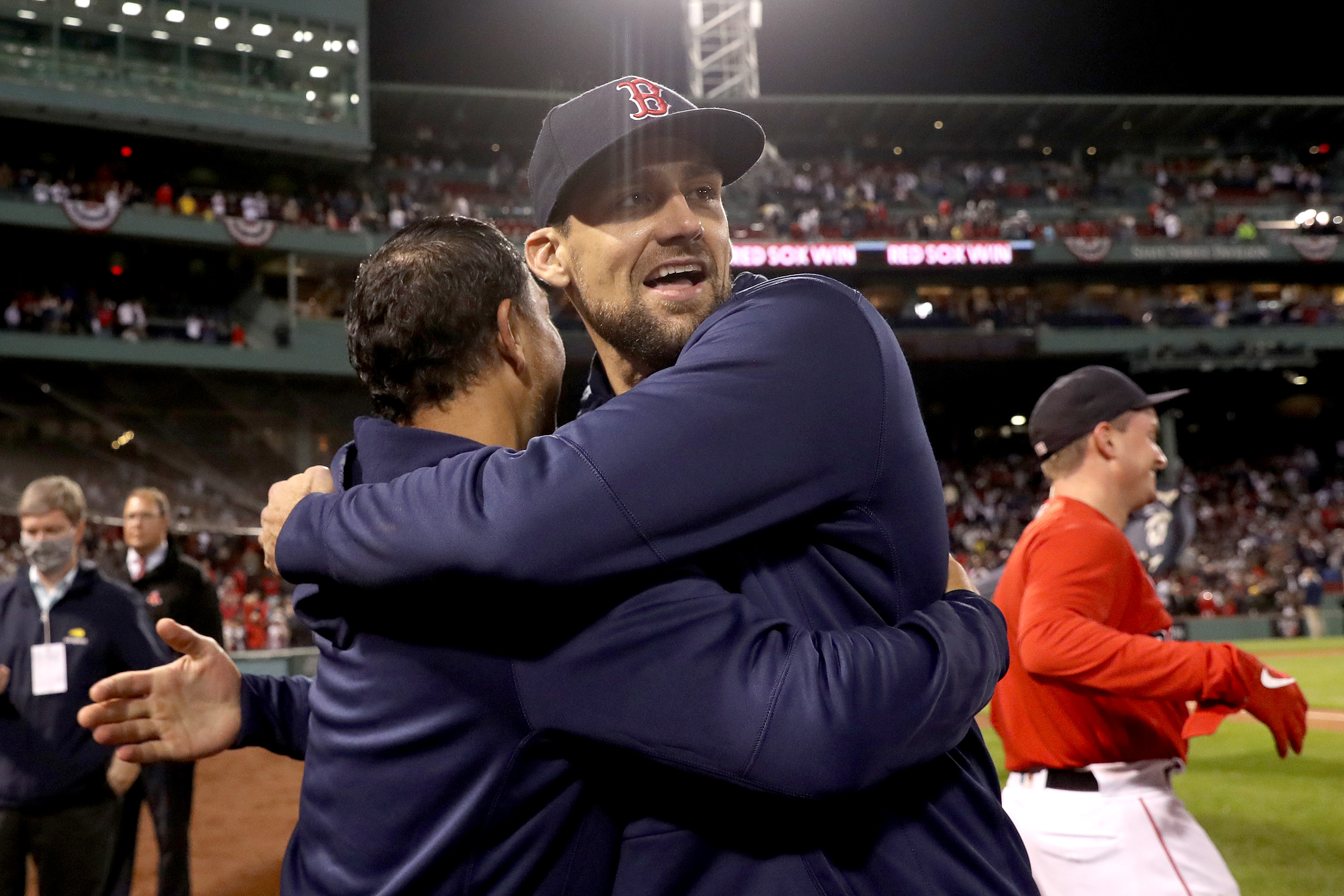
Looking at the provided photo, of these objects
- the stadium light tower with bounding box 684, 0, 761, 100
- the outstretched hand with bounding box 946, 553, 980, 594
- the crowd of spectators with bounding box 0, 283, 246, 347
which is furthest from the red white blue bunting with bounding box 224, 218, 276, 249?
the outstretched hand with bounding box 946, 553, 980, 594

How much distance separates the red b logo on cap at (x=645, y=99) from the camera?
67.4 inches

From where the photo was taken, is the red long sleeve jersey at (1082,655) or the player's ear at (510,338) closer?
the player's ear at (510,338)

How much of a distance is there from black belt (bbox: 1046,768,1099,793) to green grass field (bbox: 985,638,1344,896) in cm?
285

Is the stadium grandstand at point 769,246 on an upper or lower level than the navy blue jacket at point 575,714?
upper

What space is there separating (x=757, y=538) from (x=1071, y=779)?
2258 mm

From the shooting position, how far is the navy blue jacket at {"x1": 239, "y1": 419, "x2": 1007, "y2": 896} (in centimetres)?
132

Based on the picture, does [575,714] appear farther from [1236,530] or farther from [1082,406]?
[1236,530]

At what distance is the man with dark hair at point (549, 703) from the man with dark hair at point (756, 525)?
13 mm

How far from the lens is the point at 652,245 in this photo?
180 cm

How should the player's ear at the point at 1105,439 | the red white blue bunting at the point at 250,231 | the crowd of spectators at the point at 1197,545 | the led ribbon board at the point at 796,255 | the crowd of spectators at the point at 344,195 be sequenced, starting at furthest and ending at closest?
the led ribbon board at the point at 796,255 < the red white blue bunting at the point at 250,231 < the crowd of spectators at the point at 344,195 < the crowd of spectators at the point at 1197,545 < the player's ear at the point at 1105,439

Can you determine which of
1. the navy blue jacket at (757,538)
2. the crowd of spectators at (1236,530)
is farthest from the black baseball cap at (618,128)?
the crowd of spectators at (1236,530)

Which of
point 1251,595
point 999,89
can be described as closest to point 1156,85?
point 999,89

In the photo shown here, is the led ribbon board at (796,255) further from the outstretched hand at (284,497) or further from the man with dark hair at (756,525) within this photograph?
the man with dark hair at (756,525)

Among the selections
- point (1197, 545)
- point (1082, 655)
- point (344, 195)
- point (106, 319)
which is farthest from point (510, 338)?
point (344, 195)
